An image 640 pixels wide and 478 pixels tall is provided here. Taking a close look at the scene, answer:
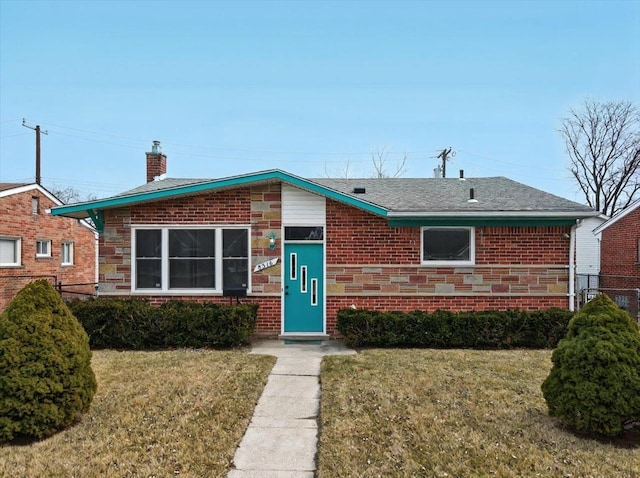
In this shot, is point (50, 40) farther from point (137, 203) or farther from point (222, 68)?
point (137, 203)

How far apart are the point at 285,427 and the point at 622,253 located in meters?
21.1

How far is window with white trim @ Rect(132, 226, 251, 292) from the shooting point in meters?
10.3

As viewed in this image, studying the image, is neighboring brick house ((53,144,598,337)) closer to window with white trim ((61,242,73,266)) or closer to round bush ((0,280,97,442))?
round bush ((0,280,97,442))

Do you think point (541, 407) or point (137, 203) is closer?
point (541, 407)

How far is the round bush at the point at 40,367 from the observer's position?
454 centimetres

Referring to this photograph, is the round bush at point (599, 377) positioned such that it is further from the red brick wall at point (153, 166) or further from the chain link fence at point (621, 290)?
the chain link fence at point (621, 290)

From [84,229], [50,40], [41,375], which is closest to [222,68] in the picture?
[50,40]

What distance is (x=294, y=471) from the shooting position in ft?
13.6

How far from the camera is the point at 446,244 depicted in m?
10.4

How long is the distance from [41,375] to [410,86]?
15017 millimetres

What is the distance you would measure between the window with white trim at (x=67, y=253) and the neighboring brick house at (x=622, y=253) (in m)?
23.4

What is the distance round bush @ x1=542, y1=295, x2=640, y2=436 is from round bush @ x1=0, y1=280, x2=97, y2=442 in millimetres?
5026

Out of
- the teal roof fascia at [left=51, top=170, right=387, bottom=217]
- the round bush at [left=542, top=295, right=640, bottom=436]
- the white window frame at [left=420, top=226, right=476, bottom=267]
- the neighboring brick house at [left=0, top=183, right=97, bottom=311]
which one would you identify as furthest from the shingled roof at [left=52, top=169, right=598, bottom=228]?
the neighboring brick house at [left=0, top=183, right=97, bottom=311]

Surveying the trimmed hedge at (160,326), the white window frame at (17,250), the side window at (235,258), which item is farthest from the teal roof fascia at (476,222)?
the white window frame at (17,250)
